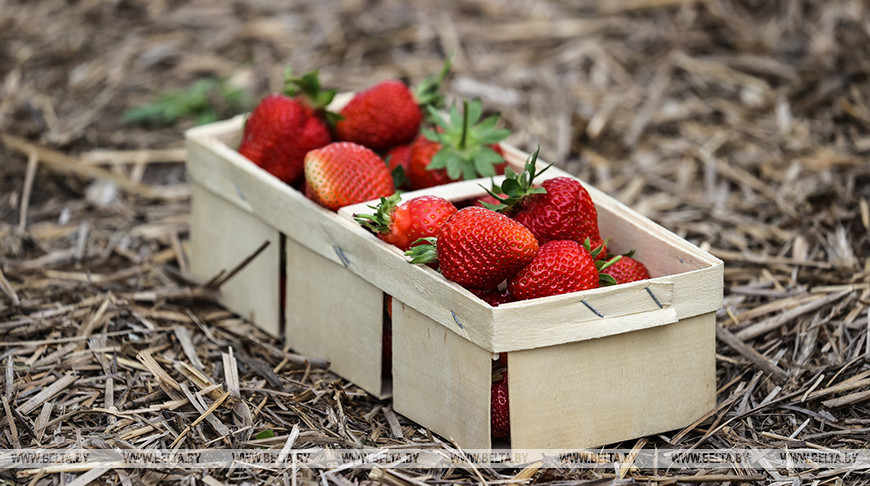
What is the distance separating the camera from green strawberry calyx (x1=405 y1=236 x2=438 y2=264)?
238 centimetres

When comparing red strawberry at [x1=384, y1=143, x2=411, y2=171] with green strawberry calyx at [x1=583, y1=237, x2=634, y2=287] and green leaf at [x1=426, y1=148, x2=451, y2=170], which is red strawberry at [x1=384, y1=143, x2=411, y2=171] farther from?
green strawberry calyx at [x1=583, y1=237, x2=634, y2=287]

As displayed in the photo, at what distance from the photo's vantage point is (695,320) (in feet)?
7.94

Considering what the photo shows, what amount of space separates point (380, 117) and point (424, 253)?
0.72 m

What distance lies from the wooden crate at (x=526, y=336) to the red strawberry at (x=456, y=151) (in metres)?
0.11

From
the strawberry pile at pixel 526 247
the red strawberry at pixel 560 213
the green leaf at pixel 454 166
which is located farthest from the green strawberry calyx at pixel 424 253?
the green leaf at pixel 454 166

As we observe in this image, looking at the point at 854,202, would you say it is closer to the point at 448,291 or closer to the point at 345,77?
the point at 448,291

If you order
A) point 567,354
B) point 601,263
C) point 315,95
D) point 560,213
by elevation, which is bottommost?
point 567,354

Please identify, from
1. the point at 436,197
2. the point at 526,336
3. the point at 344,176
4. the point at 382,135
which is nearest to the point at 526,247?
the point at 526,336

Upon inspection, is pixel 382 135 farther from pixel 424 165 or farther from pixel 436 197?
pixel 436 197

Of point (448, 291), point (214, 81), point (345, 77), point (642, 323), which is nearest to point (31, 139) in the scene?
point (214, 81)

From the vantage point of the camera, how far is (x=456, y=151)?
289 cm

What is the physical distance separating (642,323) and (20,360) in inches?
59.6

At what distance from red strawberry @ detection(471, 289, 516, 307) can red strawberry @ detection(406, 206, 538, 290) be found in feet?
0.21

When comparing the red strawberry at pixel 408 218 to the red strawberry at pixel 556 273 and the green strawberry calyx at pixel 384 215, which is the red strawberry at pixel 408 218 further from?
the red strawberry at pixel 556 273
